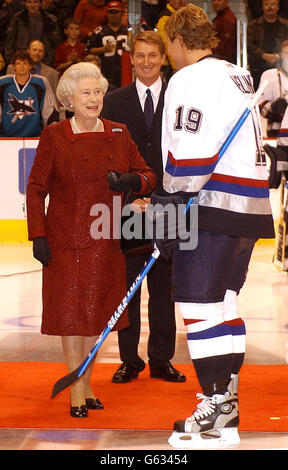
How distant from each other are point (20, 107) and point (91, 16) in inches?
77.8

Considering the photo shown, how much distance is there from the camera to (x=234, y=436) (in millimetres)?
3760

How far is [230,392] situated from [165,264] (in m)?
1.12

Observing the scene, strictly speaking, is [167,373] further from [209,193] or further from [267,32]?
[267,32]

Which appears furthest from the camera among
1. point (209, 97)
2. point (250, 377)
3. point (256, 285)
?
point (256, 285)


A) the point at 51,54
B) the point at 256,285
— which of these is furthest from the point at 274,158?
the point at 51,54

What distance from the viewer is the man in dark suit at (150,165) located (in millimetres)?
4867

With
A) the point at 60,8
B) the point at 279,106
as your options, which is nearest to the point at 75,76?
the point at 279,106

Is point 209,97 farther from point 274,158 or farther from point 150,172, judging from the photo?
point 274,158

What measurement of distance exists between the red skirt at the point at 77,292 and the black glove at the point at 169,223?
546 millimetres

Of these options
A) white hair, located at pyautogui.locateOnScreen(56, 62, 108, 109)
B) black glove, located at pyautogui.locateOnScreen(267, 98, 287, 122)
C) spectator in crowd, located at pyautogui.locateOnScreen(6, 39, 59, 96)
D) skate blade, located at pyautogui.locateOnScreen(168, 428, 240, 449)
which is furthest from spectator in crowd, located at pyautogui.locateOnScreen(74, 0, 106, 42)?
skate blade, located at pyautogui.locateOnScreen(168, 428, 240, 449)

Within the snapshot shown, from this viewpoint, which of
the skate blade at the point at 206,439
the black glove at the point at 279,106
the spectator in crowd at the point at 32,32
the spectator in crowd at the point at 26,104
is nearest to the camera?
the skate blade at the point at 206,439

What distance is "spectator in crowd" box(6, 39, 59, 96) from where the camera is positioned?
36.4 ft

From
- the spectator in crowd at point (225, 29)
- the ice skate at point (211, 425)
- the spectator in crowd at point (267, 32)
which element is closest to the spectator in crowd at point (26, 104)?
the spectator in crowd at point (225, 29)

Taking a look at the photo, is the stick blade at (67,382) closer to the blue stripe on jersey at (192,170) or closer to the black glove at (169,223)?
the black glove at (169,223)
